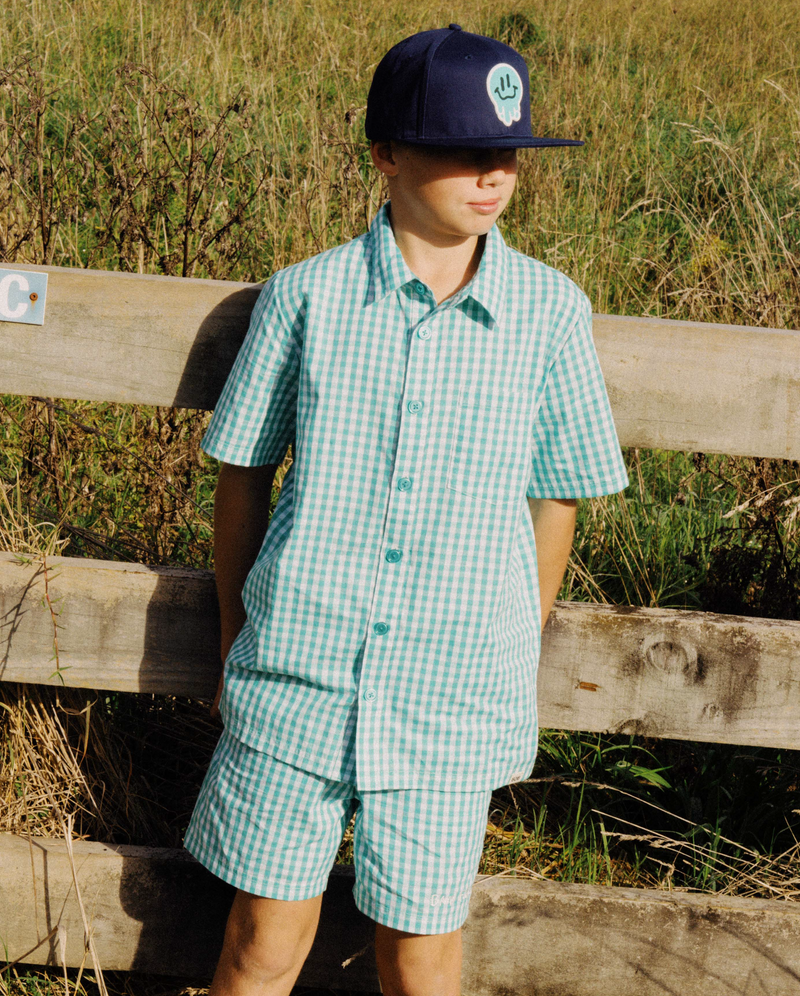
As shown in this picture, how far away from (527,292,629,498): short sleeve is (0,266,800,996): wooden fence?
17 centimetres

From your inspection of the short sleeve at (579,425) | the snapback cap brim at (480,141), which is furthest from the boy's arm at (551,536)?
the snapback cap brim at (480,141)

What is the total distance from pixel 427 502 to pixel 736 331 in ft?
2.16

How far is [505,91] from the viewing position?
148 cm

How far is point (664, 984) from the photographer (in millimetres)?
2047

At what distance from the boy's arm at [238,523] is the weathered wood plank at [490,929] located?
0.66m

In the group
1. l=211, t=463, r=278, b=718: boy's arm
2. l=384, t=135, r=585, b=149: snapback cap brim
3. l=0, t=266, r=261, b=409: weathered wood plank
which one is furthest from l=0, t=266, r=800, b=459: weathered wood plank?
l=384, t=135, r=585, b=149: snapback cap brim

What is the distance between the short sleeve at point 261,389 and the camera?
5.14 ft

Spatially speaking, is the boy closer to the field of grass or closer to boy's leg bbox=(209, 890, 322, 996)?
boy's leg bbox=(209, 890, 322, 996)

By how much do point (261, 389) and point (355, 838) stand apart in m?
0.74

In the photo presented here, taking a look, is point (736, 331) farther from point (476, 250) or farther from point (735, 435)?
point (476, 250)

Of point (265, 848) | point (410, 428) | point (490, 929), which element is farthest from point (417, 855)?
point (410, 428)

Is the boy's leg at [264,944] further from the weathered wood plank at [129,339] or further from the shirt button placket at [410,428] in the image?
the weathered wood plank at [129,339]

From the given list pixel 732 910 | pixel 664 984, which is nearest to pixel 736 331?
pixel 732 910

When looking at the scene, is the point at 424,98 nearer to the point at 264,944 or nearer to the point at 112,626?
the point at 112,626
